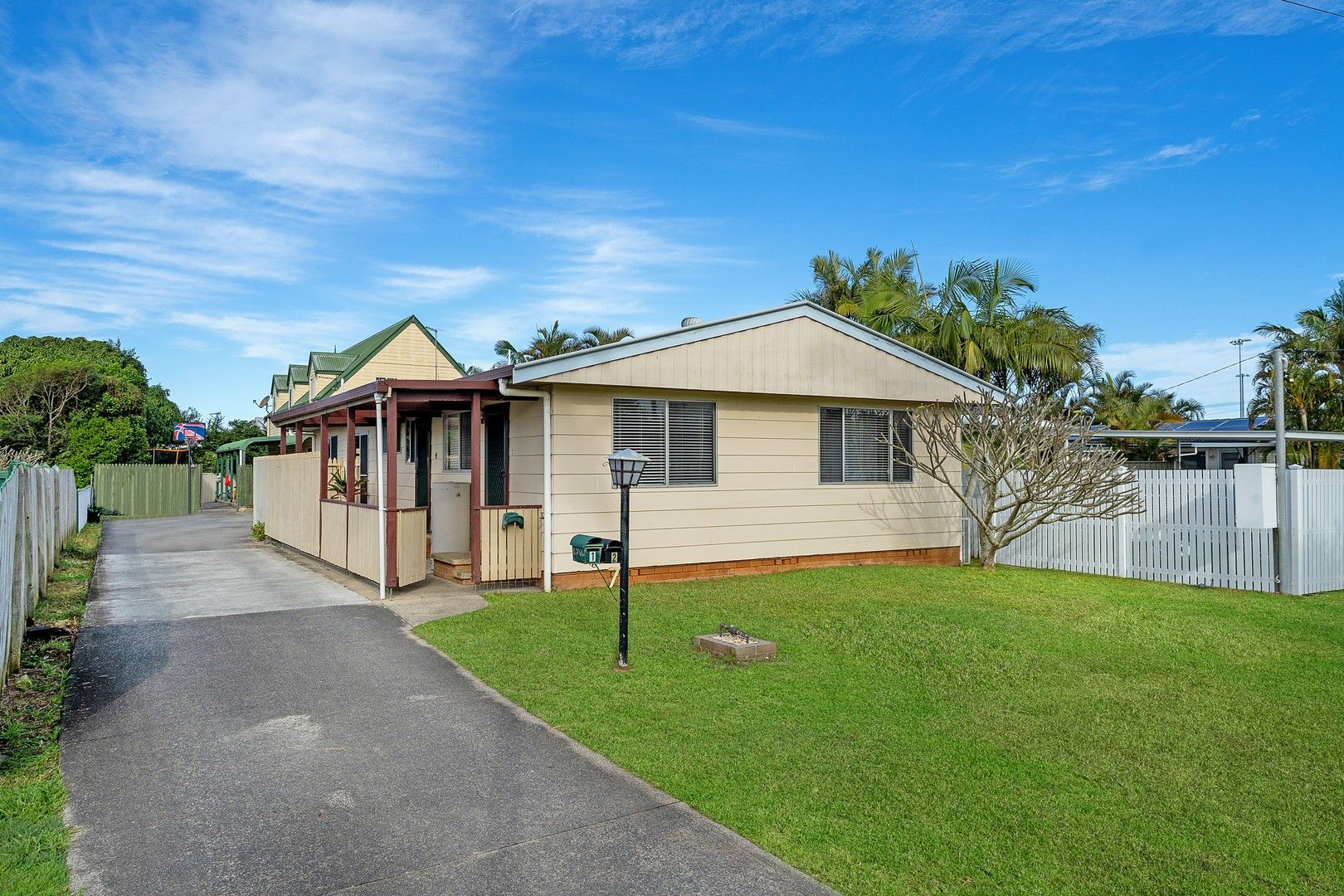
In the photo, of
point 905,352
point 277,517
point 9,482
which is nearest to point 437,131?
point 277,517

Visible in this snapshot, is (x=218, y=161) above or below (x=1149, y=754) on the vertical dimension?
above

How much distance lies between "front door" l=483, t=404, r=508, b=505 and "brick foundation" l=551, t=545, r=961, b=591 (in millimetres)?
1689

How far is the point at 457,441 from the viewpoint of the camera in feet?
43.1

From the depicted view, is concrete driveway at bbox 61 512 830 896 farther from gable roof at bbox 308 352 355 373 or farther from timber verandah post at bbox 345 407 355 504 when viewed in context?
gable roof at bbox 308 352 355 373

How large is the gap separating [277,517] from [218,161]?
6548 millimetres

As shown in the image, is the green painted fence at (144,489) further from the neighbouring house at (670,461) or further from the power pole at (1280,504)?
the power pole at (1280,504)

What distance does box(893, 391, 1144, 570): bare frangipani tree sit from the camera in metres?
11.5

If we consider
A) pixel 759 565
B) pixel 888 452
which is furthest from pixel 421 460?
pixel 888 452

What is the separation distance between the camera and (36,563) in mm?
9266

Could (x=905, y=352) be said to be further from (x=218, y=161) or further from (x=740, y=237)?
(x=218, y=161)

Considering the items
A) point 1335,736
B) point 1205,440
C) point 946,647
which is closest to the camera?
point 1335,736

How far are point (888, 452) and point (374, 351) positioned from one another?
19.9 meters

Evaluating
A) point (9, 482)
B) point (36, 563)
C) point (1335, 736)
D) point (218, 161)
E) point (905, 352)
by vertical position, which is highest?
point (218, 161)

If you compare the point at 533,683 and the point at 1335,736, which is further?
the point at 533,683
